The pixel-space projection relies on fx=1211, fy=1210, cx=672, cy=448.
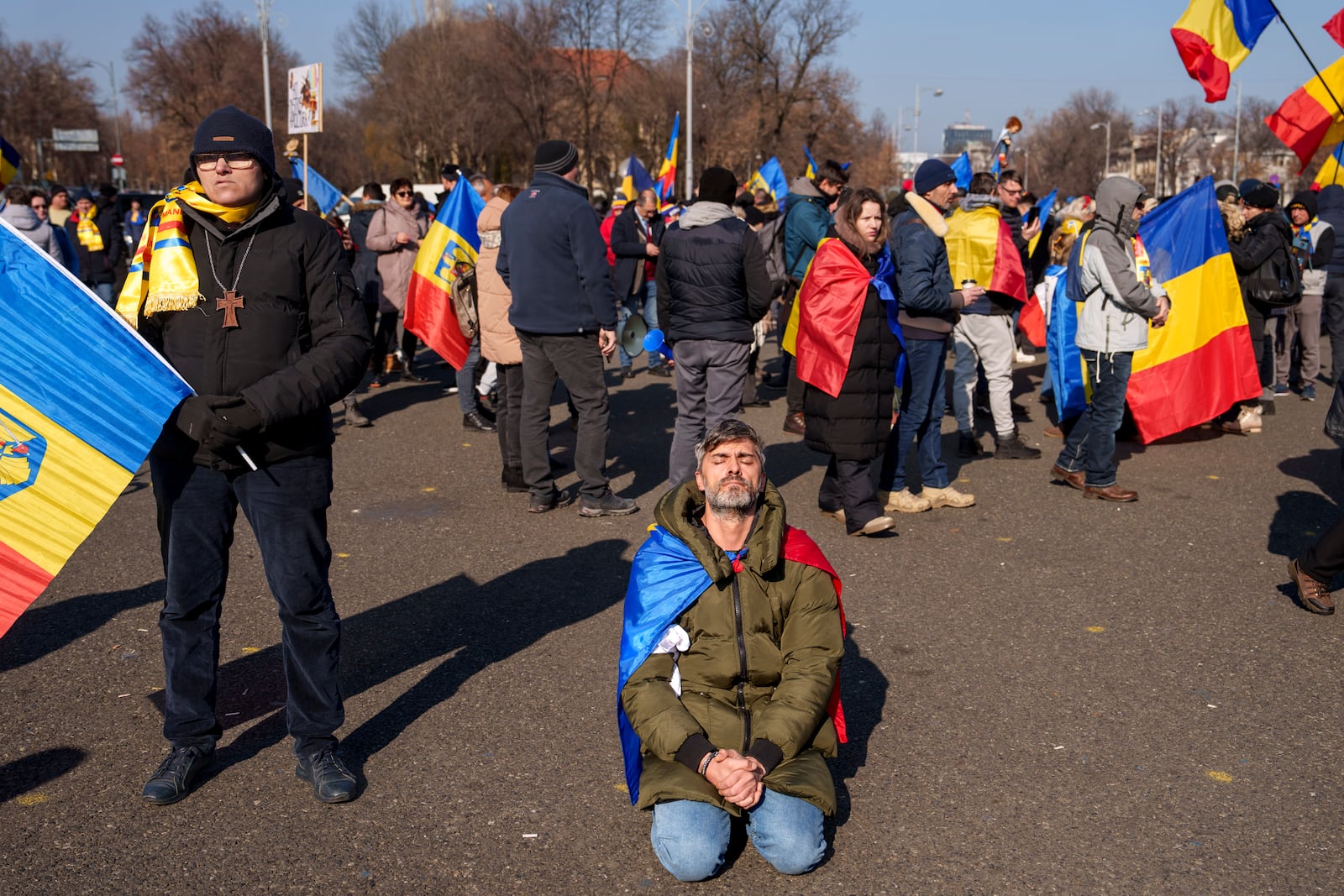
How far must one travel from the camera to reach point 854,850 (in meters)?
3.62

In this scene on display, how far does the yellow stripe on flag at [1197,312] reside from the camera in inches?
366

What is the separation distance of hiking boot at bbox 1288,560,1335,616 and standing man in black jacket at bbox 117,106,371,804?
4.37 metres

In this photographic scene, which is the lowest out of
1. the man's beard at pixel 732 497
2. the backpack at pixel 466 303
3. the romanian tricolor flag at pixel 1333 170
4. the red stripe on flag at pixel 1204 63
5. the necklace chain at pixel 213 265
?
the man's beard at pixel 732 497

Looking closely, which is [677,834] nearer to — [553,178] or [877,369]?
[877,369]

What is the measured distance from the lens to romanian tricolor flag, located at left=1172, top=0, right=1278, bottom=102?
29.2 ft

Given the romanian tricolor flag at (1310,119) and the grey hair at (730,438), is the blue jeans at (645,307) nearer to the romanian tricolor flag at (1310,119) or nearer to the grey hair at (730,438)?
the romanian tricolor flag at (1310,119)

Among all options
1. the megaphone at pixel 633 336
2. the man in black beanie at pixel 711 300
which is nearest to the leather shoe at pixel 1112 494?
the man in black beanie at pixel 711 300

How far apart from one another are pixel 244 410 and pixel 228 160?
74 cm

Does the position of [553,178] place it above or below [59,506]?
above

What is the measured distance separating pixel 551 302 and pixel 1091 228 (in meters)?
3.39

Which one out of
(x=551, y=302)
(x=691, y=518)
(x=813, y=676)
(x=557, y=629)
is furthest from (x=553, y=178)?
(x=813, y=676)

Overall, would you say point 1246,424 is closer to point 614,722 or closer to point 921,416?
point 921,416

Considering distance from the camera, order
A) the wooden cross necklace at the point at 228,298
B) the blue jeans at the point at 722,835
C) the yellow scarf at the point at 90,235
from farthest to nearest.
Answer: the yellow scarf at the point at 90,235 < the wooden cross necklace at the point at 228,298 < the blue jeans at the point at 722,835

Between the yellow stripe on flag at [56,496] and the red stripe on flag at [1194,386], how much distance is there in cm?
769
